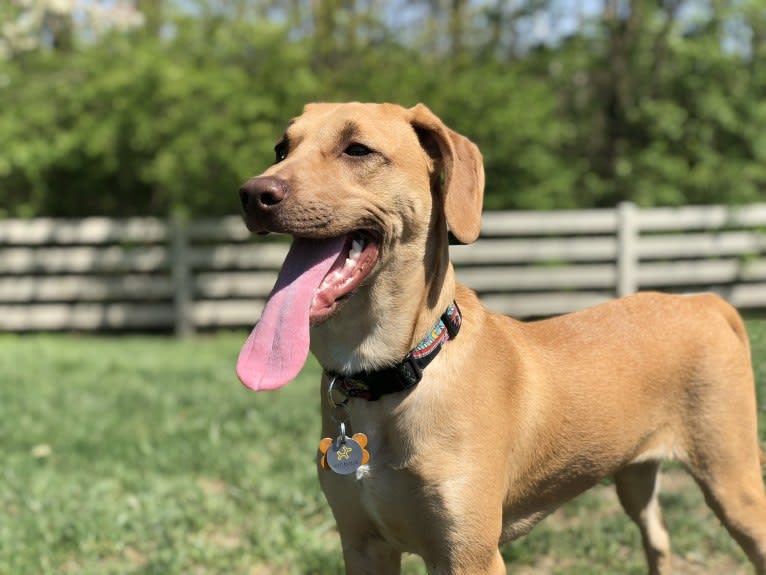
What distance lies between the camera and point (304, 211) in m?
2.79

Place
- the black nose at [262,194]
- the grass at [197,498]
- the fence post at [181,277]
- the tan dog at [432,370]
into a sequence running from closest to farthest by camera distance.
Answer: the black nose at [262,194] < the tan dog at [432,370] < the grass at [197,498] < the fence post at [181,277]

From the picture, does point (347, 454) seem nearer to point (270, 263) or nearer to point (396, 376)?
point (396, 376)

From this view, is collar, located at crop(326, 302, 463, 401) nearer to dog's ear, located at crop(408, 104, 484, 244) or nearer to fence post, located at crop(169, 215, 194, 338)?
dog's ear, located at crop(408, 104, 484, 244)

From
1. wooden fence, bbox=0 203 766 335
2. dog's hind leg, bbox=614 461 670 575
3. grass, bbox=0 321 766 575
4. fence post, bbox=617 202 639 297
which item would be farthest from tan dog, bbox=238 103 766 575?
fence post, bbox=617 202 639 297

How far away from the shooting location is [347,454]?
2959 mm

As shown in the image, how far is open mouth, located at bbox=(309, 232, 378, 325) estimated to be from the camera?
2814mm

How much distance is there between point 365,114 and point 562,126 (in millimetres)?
10913

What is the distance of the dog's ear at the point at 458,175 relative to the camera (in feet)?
9.86

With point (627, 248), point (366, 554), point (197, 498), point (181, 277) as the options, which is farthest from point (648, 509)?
point (181, 277)

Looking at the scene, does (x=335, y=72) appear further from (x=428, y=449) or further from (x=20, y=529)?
(x=428, y=449)

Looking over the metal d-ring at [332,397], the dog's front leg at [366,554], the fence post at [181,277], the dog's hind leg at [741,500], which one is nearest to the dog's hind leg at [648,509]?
the dog's hind leg at [741,500]

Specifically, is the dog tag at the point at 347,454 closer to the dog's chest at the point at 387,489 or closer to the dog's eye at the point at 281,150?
the dog's chest at the point at 387,489

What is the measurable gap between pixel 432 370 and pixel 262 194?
0.82 meters

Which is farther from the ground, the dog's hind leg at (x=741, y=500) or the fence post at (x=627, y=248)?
the dog's hind leg at (x=741, y=500)
